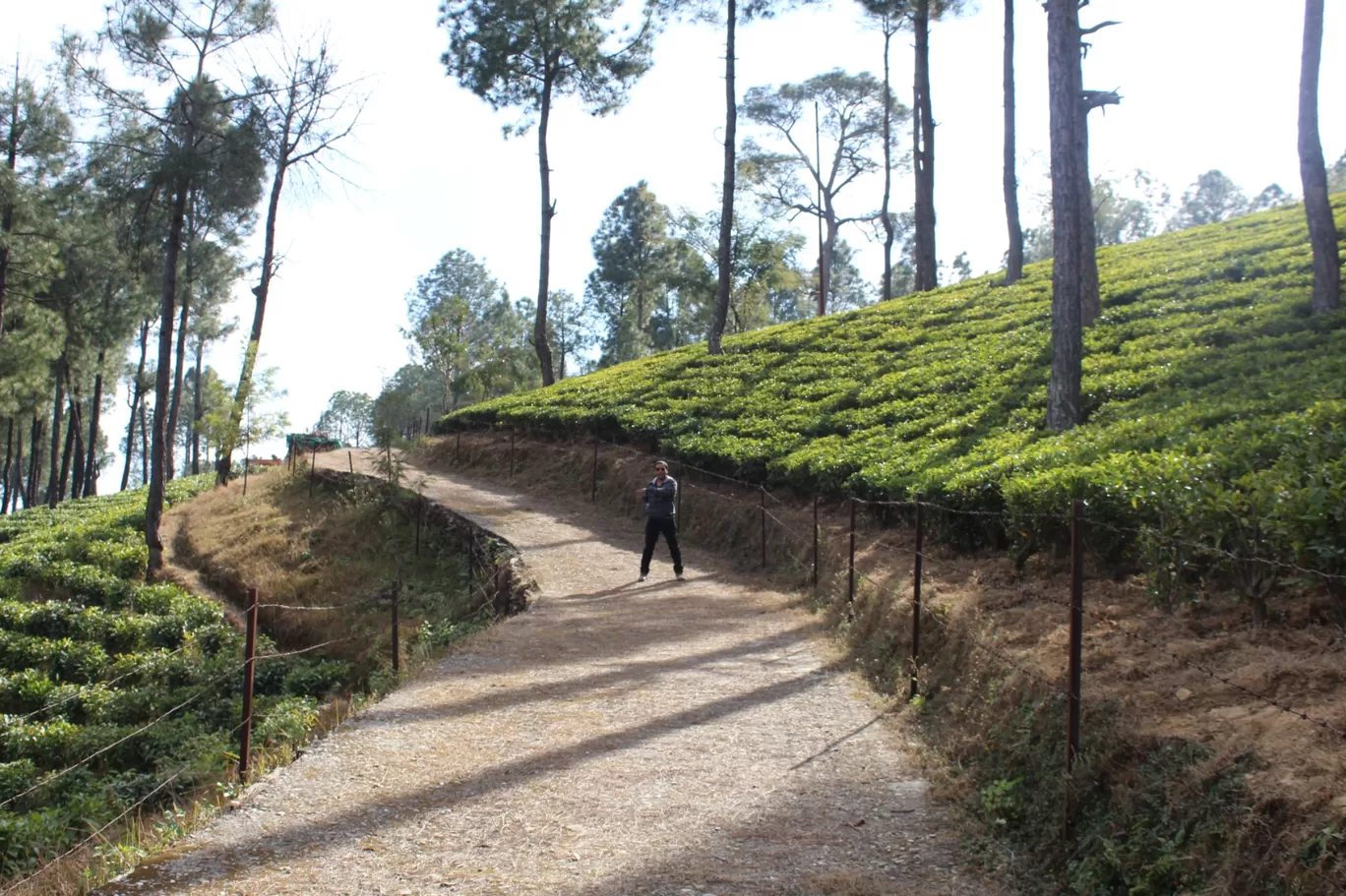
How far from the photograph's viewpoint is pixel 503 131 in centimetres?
3262

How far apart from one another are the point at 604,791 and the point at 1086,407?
10.0 metres

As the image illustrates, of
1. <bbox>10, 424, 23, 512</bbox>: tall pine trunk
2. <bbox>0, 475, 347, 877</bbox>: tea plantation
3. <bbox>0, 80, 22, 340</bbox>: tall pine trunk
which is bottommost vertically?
<bbox>0, 475, 347, 877</bbox>: tea plantation

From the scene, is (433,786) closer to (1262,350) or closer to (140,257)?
(1262,350)

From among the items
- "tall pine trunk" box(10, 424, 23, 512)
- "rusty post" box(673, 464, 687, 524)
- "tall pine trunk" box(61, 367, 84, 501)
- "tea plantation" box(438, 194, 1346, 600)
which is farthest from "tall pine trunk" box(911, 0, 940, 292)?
"tall pine trunk" box(10, 424, 23, 512)

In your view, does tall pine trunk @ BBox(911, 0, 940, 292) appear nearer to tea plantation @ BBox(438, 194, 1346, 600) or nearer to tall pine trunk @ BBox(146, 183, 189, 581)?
tea plantation @ BBox(438, 194, 1346, 600)

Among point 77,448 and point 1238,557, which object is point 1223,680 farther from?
point 77,448

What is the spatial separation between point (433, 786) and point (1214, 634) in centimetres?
492

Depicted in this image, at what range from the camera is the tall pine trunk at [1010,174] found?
85.8ft

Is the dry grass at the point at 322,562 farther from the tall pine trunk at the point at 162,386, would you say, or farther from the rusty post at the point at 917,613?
the rusty post at the point at 917,613

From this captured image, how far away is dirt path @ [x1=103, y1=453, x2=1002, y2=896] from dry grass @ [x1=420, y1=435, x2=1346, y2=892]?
2.40 feet

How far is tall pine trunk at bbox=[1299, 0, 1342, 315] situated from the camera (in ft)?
48.5

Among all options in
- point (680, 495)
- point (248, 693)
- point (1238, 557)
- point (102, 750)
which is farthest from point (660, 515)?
point (1238, 557)

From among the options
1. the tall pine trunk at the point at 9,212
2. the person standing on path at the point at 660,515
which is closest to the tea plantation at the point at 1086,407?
the person standing on path at the point at 660,515

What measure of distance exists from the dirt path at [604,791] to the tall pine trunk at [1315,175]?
10.5 m
